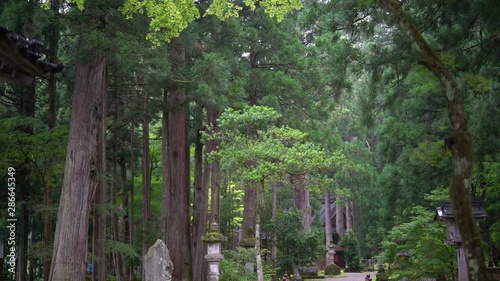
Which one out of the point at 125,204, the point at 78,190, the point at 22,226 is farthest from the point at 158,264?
the point at 125,204

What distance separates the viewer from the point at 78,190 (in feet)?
40.0

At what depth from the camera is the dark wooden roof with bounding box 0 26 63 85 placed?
569 cm

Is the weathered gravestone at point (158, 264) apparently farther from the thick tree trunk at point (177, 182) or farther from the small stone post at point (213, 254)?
the thick tree trunk at point (177, 182)

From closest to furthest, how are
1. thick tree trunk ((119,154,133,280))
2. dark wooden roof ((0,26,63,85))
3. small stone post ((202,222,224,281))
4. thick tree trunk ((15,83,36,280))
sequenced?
dark wooden roof ((0,26,63,85)) < thick tree trunk ((15,83,36,280)) < small stone post ((202,222,224,281)) < thick tree trunk ((119,154,133,280))

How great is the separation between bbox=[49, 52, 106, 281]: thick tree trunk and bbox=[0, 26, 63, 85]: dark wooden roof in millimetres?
6010

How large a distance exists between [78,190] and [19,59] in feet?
21.5

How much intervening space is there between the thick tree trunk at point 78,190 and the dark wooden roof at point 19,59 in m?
6.01

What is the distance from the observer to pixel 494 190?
13.9m

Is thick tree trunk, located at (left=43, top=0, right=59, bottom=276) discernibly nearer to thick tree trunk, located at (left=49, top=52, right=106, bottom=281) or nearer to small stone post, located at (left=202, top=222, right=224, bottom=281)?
thick tree trunk, located at (left=49, top=52, right=106, bottom=281)

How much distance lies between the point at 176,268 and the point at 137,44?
776 cm

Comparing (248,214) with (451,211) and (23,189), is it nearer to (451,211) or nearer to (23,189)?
(23,189)

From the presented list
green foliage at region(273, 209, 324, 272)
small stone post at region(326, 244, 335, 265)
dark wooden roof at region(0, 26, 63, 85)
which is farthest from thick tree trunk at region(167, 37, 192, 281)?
small stone post at region(326, 244, 335, 265)

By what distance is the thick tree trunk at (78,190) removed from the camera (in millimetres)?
11953

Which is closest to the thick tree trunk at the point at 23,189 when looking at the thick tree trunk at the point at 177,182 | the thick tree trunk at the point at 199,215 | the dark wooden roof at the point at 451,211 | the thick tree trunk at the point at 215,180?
the thick tree trunk at the point at 177,182
